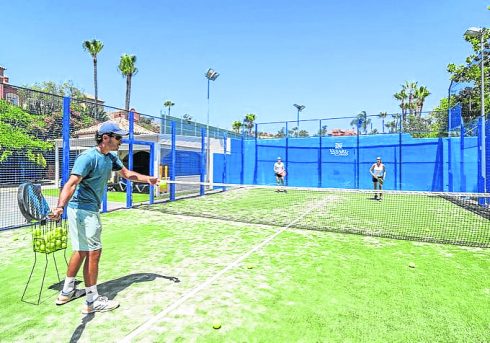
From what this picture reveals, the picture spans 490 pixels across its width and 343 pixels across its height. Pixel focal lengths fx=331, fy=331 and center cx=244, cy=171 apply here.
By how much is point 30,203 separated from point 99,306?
166 cm

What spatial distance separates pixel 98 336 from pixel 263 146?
20.7 metres

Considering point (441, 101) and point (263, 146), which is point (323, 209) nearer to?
point (263, 146)

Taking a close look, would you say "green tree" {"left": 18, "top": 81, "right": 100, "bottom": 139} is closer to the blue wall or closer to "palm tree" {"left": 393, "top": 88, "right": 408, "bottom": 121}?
the blue wall

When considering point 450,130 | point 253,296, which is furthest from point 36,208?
point 450,130

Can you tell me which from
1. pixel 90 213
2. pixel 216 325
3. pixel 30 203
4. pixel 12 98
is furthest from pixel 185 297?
pixel 12 98

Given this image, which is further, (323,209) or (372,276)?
(323,209)

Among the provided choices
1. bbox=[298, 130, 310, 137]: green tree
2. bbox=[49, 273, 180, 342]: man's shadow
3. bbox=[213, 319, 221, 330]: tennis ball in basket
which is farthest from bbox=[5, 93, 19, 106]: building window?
bbox=[298, 130, 310, 137]: green tree

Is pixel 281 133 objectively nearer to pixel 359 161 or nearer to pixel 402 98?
pixel 359 161

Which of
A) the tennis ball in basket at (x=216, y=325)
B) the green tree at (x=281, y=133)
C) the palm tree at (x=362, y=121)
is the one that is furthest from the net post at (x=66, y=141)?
the palm tree at (x=362, y=121)

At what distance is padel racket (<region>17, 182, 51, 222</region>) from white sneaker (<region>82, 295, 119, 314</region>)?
1.28 metres

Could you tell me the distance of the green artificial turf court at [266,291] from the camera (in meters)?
3.32

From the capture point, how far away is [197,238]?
742 centimetres

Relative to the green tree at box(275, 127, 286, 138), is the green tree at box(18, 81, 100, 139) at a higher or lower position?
lower

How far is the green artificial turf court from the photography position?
332 cm
